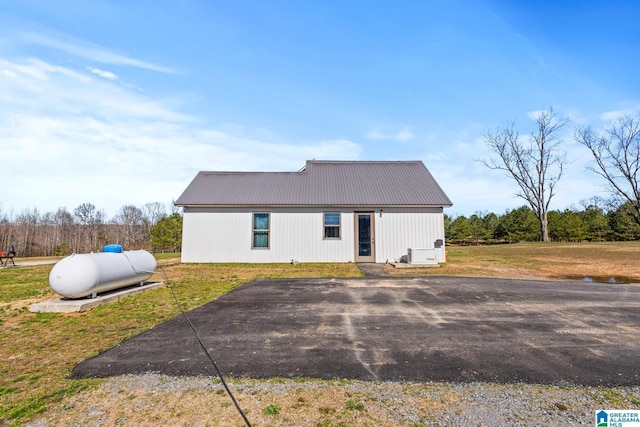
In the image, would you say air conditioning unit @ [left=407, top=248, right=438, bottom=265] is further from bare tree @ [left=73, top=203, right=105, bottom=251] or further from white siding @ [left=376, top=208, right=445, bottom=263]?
bare tree @ [left=73, top=203, right=105, bottom=251]

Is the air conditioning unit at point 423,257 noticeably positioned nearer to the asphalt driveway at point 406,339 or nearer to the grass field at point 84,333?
the grass field at point 84,333

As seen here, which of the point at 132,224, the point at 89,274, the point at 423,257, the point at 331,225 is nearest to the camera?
the point at 89,274

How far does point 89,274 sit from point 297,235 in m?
9.45

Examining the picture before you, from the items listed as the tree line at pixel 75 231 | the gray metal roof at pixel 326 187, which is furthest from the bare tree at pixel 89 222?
the gray metal roof at pixel 326 187

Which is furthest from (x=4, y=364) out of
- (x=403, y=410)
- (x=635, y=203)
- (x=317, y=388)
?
(x=635, y=203)

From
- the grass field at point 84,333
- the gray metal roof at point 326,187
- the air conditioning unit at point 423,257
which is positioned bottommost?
the grass field at point 84,333

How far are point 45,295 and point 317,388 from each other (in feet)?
29.2

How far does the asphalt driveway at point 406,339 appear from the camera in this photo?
3.53 meters

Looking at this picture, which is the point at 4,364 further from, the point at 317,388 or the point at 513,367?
the point at 513,367

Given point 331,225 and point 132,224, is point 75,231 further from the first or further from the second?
point 331,225

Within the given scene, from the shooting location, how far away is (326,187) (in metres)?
16.5

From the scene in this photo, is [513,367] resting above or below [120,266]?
below

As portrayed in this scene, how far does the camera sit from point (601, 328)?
5.10 metres

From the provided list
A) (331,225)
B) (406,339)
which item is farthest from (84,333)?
(331,225)
